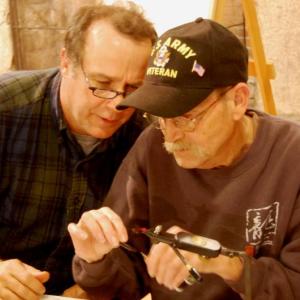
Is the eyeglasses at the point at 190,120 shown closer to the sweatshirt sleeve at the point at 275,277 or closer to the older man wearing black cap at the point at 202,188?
the older man wearing black cap at the point at 202,188

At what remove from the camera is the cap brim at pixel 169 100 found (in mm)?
1177

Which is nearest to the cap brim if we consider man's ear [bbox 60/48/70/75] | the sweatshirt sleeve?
the sweatshirt sleeve

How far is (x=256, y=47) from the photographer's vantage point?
2.12 m

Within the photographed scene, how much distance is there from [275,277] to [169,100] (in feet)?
1.43

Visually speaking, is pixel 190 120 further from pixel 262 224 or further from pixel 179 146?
pixel 262 224

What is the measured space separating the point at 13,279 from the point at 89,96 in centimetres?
55

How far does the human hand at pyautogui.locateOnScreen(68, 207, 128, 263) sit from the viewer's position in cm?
117

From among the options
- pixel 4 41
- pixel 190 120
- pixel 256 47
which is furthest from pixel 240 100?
pixel 4 41

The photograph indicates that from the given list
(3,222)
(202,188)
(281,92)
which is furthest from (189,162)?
(281,92)

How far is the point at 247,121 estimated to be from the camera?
51.8 inches

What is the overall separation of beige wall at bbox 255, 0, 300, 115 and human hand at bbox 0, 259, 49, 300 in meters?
1.70

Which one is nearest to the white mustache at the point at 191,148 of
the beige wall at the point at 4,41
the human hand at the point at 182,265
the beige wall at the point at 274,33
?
the human hand at the point at 182,265

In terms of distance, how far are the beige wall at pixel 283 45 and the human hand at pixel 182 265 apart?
5.63 feet

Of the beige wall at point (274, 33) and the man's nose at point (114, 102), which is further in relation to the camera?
the beige wall at point (274, 33)
